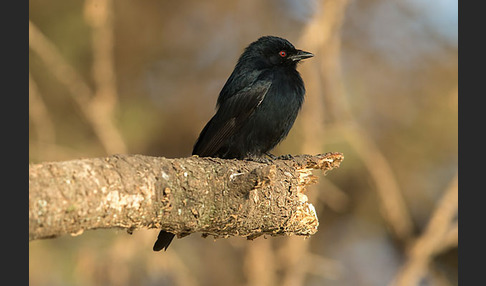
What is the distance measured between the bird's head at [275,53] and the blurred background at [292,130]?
3.07 feet

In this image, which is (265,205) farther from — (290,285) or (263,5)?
(263,5)

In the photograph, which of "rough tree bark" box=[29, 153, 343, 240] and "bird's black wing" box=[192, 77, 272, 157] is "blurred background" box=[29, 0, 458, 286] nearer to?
"bird's black wing" box=[192, 77, 272, 157]

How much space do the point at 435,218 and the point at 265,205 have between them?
375 centimetres

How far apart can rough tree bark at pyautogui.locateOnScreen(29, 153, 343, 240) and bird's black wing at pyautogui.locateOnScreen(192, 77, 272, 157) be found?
1.00 m

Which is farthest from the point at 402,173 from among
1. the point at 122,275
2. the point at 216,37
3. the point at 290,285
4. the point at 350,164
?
the point at 122,275

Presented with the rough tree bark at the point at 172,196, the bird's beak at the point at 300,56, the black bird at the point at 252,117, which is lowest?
the rough tree bark at the point at 172,196

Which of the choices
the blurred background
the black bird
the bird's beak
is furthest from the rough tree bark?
the blurred background

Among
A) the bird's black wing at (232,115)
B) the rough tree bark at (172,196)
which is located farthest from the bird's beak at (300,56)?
the rough tree bark at (172,196)

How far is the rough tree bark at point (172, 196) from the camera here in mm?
2410

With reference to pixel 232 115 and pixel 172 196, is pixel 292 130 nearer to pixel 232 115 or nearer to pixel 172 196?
pixel 232 115

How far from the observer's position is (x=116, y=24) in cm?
763

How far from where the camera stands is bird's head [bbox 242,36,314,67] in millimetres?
5430

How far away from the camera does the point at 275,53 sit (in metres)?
5.48

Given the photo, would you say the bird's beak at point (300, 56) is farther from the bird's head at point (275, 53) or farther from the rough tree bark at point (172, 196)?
the rough tree bark at point (172, 196)
